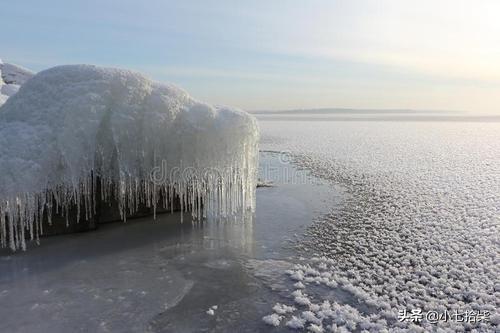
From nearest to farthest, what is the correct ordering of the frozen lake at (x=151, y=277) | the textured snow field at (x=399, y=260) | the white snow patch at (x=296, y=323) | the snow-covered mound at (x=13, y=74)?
the white snow patch at (x=296, y=323)
the frozen lake at (x=151, y=277)
the textured snow field at (x=399, y=260)
the snow-covered mound at (x=13, y=74)

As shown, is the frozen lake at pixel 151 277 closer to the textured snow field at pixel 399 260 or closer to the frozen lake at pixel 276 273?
the frozen lake at pixel 276 273

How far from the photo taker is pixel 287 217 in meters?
10.1

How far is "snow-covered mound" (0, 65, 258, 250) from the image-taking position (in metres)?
7.25

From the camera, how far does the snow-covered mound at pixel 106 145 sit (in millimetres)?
7246

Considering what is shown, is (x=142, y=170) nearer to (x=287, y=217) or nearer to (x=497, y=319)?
(x=287, y=217)

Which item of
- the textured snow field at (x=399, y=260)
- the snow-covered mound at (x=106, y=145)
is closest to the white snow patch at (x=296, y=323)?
the textured snow field at (x=399, y=260)

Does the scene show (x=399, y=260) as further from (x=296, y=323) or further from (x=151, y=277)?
→ (x=151, y=277)

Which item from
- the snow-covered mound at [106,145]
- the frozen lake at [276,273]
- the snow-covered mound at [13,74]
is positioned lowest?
the frozen lake at [276,273]

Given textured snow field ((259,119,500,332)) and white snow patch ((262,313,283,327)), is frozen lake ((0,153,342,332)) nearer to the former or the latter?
white snow patch ((262,313,283,327))

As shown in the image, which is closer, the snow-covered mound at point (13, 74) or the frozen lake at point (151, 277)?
the frozen lake at point (151, 277)

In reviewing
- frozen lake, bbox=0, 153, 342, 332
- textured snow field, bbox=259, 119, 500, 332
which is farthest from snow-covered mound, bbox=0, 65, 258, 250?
textured snow field, bbox=259, 119, 500, 332

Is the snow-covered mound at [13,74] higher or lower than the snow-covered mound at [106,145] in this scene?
higher

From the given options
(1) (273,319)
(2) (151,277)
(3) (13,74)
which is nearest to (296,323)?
(1) (273,319)

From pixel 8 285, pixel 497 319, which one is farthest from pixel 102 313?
pixel 497 319
